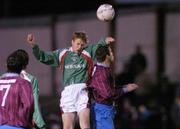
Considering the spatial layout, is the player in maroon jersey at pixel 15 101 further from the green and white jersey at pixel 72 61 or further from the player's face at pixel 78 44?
the player's face at pixel 78 44

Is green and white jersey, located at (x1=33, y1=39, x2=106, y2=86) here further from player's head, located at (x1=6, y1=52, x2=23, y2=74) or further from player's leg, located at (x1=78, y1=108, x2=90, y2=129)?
player's head, located at (x1=6, y1=52, x2=23, y2=74)

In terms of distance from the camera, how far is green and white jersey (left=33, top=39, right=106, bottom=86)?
521 inches

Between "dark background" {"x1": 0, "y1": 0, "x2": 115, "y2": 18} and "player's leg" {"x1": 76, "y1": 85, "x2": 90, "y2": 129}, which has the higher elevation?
"dark background" {"x1": 0, "y1": 0, "x2": 115, "y2": 18}

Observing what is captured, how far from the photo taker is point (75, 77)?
13250mm

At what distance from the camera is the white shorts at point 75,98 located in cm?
1323

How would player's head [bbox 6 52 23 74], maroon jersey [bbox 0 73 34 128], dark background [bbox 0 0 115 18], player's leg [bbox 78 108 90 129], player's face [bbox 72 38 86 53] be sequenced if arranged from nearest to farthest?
maroon jersey [bbox 0 73 34 128], player's head [bbox 6 52 23 74], player's leg [bbox 78 108 90 129], player's face [bbox 72 38 86 53], dark background [bbox 0 0 115 18]

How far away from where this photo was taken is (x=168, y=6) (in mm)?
22734

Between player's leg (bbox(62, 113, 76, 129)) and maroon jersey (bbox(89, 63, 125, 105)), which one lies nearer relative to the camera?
player's leg (bbox(62, 113, 76, 129))

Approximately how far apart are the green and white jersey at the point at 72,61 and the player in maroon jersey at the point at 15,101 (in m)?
1.54

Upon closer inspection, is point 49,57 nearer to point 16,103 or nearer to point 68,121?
point 68,121

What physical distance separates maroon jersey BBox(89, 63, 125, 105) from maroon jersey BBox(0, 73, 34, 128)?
1998 millimetres

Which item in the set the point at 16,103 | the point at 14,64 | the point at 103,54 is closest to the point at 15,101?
the point at 16,103

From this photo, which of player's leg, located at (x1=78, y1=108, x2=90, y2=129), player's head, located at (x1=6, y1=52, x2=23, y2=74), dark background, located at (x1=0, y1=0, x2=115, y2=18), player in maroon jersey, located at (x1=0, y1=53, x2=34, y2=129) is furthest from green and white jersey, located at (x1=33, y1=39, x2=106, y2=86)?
dark background, located at (x1=0, y1=0, x2=115, y2=18)

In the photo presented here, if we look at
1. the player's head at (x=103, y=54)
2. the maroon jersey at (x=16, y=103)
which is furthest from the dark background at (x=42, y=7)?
the maroon jersey at (x=16, y=103)
